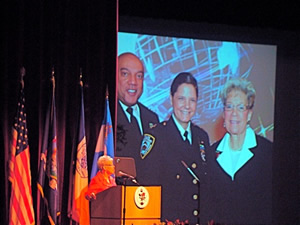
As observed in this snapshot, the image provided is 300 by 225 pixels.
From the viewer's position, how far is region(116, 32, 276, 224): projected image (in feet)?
26.3

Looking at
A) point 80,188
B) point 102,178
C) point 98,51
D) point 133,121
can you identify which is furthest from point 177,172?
point 98,51

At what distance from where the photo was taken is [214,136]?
27.3 ft

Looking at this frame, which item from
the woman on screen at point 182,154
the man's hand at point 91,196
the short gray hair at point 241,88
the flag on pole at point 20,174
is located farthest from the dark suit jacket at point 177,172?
the flag on pole at point 20,174

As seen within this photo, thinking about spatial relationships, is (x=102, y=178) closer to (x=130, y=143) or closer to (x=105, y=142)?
(x=105, y=142)

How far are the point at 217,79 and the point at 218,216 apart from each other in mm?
1819

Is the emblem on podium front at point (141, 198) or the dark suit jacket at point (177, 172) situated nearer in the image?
the emblem on podium front at point (141, 198)

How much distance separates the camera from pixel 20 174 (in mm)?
6777

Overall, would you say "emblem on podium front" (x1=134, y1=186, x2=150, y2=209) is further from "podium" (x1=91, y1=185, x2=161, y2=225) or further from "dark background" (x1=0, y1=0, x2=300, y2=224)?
"dark background" (x1=0, y1=0, x2=300, y2=224)

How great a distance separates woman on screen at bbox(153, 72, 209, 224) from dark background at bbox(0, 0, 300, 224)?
81 cm

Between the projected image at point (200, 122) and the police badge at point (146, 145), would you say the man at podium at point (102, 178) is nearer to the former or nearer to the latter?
the projected image at point (200, 122)

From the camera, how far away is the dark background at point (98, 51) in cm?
730

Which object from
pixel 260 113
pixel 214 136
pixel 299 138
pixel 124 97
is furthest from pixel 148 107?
pixel 299 138

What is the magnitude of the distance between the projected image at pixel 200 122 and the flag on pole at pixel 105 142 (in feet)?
2.23

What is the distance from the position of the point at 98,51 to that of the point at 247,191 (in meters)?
2.75
